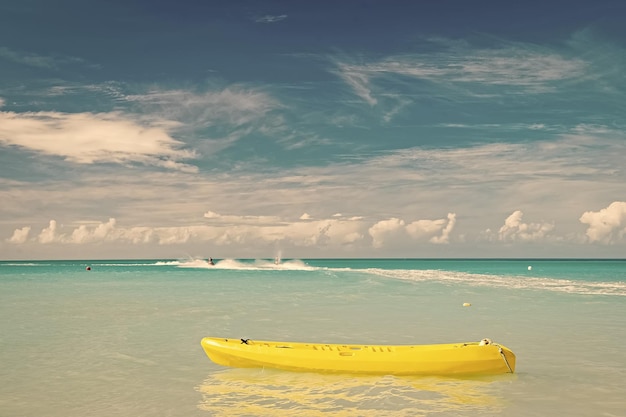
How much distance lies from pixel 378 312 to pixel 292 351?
1514 cm

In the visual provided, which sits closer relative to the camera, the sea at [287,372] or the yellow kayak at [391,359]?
the sea at [287,372]

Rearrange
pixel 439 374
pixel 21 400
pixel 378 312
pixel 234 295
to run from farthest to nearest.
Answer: pixel 234 295 → pixel 378 312 → pixel 439 374 → pixel 21 400

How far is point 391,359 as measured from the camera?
42.8ft

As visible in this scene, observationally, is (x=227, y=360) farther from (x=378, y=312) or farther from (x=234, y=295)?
(x=234, y=295)

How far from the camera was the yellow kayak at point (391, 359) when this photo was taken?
1305 cm

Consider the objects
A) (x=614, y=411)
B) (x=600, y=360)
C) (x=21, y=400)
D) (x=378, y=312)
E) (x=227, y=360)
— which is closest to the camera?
(x=614, y=411)

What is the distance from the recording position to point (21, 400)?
11836mm

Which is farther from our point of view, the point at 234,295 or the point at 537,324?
the point at 234,295

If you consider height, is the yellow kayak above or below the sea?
above

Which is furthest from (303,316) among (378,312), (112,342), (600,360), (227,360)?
(600,360)

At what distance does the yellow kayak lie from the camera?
1305cm

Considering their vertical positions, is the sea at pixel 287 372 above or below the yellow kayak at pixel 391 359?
below

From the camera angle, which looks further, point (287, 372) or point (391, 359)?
point (287, 372)

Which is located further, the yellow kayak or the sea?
the yellow kayak
